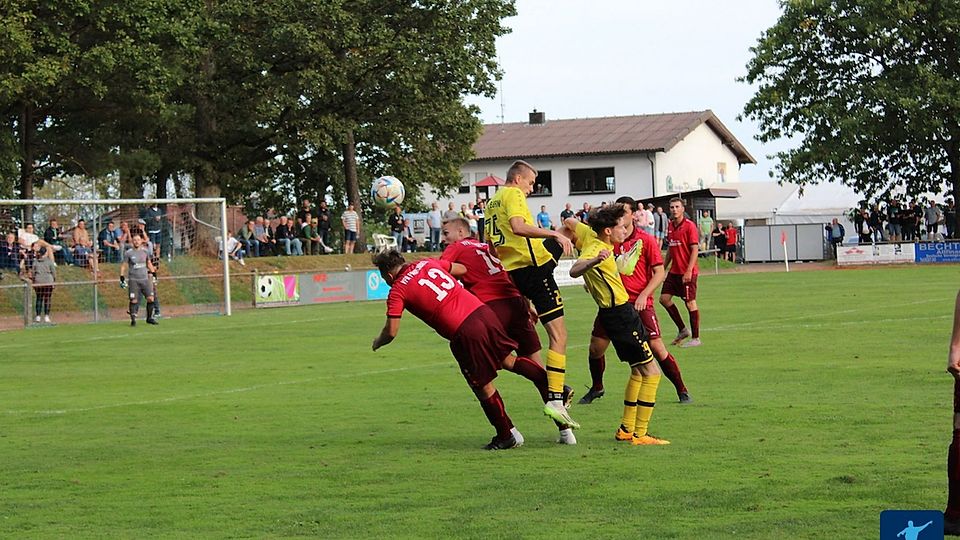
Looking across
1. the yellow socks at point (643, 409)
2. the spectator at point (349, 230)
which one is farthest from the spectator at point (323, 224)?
the yellow socks at point (643, 409)

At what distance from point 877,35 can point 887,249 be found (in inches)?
391

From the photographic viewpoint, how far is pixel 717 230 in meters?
59.6

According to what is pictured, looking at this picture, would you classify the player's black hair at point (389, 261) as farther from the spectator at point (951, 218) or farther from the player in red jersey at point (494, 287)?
Result: the spectator at point (951, 218)

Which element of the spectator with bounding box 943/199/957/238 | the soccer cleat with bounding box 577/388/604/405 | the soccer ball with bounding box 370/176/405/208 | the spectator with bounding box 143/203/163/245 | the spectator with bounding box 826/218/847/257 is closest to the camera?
the soccer cleat with bounding box 577/388/604/405

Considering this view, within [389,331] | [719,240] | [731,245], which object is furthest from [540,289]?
[719,240]

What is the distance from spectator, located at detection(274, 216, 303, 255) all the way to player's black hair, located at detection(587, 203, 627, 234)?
33.4 meters

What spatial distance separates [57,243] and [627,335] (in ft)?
80.7

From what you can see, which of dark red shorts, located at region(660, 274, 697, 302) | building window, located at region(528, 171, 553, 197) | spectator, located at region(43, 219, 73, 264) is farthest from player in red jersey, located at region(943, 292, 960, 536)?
building window, located at region(528, 171, 553, 197)

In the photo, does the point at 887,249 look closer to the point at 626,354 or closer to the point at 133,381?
the point at 133,381

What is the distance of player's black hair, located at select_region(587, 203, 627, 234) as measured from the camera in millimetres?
11117

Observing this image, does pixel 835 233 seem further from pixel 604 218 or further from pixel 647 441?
pixel 647 441

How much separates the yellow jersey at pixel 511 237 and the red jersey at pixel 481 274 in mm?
173

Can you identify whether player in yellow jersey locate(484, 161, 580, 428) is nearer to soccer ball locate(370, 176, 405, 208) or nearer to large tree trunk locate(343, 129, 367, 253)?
soccer ball locate(370, 176, 405, 208)
